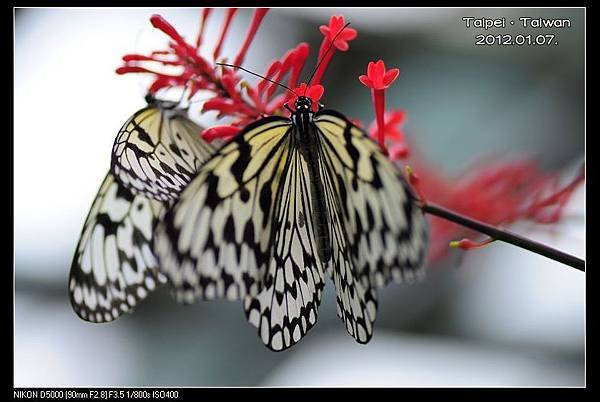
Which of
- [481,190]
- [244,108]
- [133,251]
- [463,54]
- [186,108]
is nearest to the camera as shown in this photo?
[244,108]

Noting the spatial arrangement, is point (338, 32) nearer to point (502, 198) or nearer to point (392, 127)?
point (392, 127)

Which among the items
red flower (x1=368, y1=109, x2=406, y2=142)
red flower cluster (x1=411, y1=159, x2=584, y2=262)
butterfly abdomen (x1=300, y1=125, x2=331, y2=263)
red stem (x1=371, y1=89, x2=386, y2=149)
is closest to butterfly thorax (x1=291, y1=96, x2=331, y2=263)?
butterfly abdomen (x1=300, y1=125, x2=331, y2=263)

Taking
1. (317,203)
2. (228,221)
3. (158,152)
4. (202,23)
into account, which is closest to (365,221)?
(317,203)

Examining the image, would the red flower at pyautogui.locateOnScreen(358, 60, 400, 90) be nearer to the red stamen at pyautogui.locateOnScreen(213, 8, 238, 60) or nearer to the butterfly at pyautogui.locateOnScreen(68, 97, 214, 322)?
the red stamen at pyautogui.locateOnScreen(213, 8, 238, 60)

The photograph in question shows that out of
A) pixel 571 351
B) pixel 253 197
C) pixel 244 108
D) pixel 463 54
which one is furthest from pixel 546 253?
pixel 463 54

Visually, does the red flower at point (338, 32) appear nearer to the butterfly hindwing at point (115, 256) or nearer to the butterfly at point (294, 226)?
the butterfly at point (294, 226)

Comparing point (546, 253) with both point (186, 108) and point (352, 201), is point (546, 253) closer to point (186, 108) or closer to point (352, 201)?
point (352, 201)

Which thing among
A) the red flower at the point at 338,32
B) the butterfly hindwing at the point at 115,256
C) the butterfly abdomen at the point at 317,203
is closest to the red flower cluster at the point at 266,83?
the red flower at the point at 338,32
